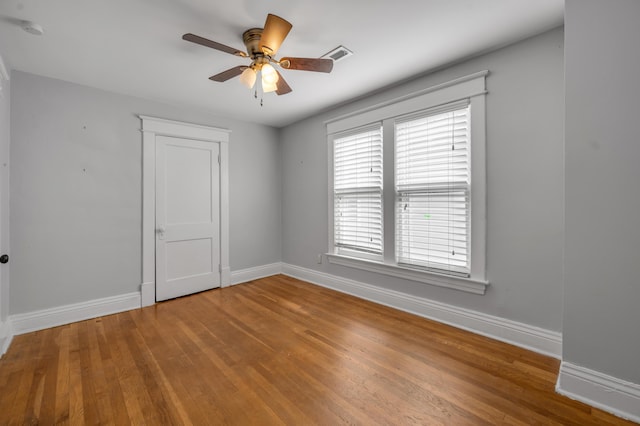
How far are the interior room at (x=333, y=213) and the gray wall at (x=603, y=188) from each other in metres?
0.01

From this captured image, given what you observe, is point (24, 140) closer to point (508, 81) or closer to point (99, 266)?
point (99, 266)

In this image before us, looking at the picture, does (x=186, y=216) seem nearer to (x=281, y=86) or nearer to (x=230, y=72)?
(x=230, y=72)

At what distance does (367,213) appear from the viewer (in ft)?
11.5

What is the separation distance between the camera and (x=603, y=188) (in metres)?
1.60

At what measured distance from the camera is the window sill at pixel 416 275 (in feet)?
8.27

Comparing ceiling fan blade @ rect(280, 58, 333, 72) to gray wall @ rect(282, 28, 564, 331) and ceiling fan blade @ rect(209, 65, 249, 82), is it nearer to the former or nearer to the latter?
ceiling fan blade @ rect(209, 65, 249, 82)

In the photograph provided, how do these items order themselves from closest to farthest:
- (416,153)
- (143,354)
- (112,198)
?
(143,354) < (416,153) < (112,198)

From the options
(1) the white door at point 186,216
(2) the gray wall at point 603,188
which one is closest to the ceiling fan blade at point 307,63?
(2) the gray wall at point 603,188

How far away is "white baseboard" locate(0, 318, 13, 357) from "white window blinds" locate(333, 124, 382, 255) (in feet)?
11.2

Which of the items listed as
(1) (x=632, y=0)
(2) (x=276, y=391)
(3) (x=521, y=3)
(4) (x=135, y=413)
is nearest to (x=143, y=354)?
(4) (x=135, y=413)

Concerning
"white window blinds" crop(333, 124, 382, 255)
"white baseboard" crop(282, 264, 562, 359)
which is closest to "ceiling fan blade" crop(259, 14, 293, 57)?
"white window blinds" crop(333, 124, 382, 255)

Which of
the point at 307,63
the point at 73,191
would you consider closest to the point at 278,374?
the point at 307,63

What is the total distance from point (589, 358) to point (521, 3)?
2.33 meters

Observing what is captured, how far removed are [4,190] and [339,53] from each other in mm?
3315
